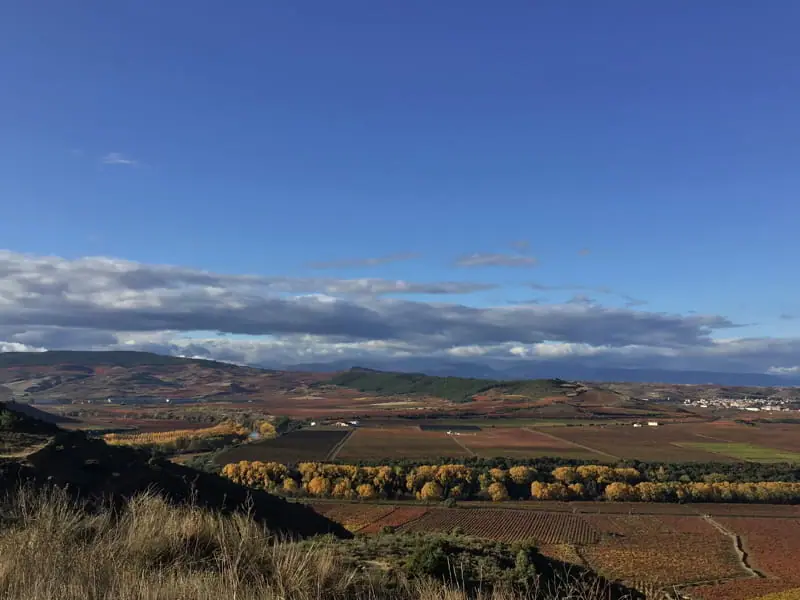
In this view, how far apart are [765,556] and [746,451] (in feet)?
209

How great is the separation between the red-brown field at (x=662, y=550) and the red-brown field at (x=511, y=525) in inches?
84.9

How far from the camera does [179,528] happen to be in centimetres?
747

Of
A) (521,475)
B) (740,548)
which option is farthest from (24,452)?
(521,475)

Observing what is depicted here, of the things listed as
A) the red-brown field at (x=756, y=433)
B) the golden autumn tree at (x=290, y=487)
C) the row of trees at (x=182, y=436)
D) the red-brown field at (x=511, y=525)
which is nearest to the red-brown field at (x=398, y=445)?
the golden autumn tree at (x=290, y=487)

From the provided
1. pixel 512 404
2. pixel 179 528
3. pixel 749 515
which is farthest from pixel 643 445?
pixel 179 528

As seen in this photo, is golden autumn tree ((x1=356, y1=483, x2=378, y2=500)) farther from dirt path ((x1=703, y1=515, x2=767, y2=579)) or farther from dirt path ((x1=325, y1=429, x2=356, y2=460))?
dirt path ((x1=703, y1=515, x2=767, y2=579))

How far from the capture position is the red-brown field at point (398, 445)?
309ft

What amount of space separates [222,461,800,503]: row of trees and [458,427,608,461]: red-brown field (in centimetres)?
1727

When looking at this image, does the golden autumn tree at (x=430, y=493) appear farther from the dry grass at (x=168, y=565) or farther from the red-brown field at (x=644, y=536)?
the dry grass at (x=168, y=565)

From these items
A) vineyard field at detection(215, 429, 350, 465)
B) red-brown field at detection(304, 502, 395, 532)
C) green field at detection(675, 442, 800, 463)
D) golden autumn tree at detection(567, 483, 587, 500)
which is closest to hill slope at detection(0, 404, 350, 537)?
red-brown field at detection(304, 502, 395, 532)

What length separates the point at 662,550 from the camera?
4747 cm

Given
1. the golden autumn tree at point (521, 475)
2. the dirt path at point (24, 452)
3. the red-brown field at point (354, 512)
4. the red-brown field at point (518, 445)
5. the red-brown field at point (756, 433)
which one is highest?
the dirt path at point (24, 452)

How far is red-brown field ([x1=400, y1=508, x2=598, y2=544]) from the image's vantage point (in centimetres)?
5075

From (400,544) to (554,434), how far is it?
115 metres
